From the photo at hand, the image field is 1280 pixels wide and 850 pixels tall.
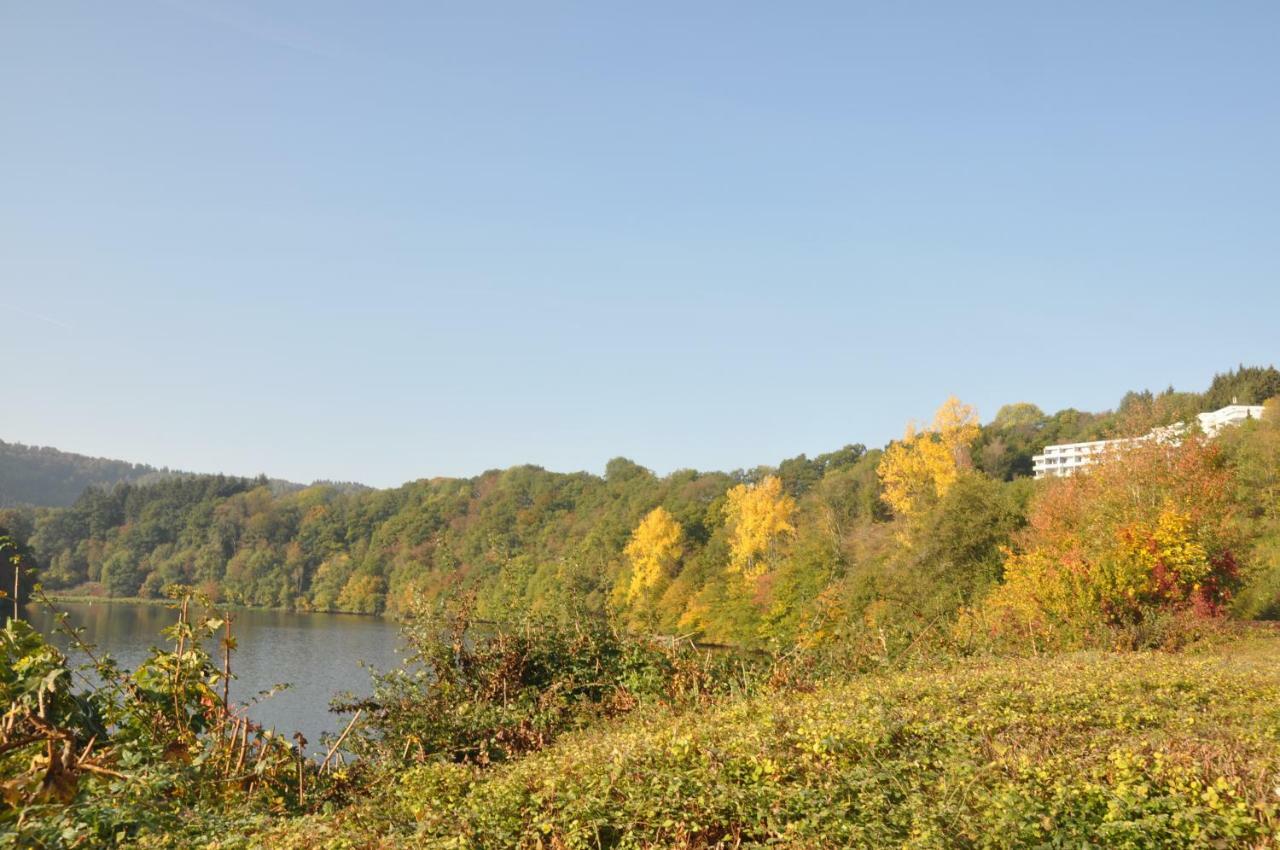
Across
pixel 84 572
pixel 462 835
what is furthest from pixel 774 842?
pixel 84 572

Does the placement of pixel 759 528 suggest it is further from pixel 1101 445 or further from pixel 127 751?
pixel 127 751

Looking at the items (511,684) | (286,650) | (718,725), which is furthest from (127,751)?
(286,650)

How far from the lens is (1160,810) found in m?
4.26

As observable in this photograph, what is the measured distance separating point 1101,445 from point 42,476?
170m

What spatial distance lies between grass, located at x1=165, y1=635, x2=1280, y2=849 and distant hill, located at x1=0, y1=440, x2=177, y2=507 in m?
144

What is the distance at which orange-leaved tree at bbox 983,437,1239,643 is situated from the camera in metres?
15.5

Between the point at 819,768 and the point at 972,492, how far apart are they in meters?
27.5

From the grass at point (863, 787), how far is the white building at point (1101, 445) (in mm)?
20011

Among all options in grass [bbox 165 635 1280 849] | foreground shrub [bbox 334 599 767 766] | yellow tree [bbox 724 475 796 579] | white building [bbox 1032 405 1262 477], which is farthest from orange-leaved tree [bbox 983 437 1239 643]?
yellow tree [bbox 724 475 796 579]

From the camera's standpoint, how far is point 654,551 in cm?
5700

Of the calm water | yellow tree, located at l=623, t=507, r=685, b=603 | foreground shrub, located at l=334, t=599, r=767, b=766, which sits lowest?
the calm water

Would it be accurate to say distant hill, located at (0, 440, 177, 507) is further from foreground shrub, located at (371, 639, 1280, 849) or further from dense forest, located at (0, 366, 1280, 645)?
foreground shrub, located at (371, 639, 1280, 849)

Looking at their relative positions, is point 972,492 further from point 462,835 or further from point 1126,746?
point 462,835

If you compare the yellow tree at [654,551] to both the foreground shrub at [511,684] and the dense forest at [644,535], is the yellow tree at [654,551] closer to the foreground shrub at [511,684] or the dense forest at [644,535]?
the dense forest at [644,535]
